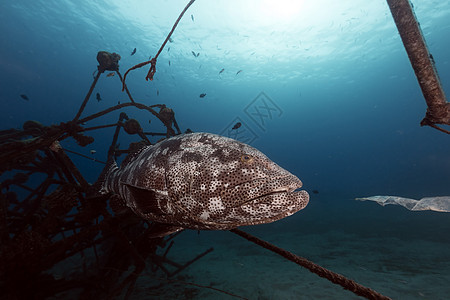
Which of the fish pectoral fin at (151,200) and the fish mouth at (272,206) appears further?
the fish pectoral fin at (151,200)

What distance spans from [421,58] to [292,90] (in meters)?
84.2

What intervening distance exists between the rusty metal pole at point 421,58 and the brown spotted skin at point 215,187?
114 cm

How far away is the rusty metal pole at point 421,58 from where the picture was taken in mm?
1272

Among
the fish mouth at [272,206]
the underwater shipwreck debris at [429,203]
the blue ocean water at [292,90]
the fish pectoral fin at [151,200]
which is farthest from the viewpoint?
the blue ocean water at [292,90]

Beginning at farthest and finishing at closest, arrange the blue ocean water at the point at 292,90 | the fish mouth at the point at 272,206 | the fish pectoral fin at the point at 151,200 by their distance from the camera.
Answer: the blue ocean water at the point at 292,90
the fish pectoral fin at the point at 151,200
the fish mouth at the point at 272,206

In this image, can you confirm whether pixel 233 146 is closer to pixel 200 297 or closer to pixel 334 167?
pixel 200 297

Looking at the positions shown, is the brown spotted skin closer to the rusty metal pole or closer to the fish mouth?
the fish mouth

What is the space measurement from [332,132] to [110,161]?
137360 mm

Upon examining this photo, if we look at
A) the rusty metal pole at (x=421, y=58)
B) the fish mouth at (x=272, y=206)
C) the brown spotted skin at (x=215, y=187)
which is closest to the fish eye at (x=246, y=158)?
the brown spotted skin at (x=215, y=187)

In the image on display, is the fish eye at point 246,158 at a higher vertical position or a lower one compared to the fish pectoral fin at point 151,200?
higher

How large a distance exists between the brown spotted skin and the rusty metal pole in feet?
3.75

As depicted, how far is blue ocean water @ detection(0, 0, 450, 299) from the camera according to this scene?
855cm

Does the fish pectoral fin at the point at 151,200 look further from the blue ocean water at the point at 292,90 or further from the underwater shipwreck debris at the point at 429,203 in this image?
the blue ocean water at the point at 292,90

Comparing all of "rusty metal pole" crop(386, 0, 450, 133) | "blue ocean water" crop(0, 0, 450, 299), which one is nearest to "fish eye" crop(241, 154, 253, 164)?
"rusty metal pole" crop(386, 0, 450, 133)
